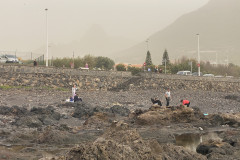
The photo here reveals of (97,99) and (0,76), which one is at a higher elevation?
(0,76)

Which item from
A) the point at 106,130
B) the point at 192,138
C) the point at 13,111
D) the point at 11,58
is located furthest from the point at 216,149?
the point at 11,58

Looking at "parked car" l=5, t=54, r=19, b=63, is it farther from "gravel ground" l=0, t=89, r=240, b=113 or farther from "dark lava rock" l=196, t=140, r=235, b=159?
"dark lava rock" l=196, t=140, r=235, b=159

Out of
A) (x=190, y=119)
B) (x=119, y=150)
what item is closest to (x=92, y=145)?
(x=119, y=150)

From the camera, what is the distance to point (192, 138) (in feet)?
53.3

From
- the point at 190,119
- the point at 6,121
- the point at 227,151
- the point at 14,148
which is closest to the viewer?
the point at 227,151

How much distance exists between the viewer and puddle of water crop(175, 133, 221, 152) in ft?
47.4

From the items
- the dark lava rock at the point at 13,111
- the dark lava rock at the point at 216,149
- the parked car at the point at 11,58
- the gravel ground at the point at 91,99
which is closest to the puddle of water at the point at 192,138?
the dark lava rock at the point at 216,149

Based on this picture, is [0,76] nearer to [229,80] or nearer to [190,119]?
[190,119]

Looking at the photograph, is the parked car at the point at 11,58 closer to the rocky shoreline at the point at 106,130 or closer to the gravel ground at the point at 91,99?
the gravel ground at the point at 91,99

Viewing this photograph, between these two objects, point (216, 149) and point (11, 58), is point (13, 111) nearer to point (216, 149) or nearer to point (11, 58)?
point (216, 149)

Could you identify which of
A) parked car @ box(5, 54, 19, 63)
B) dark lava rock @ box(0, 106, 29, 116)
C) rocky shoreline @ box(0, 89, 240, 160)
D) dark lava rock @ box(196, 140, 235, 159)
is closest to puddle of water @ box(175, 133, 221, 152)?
rocky shoreline @ box(0, 89, 240, 160)

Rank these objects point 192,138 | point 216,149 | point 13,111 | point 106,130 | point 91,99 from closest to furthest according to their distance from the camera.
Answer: point 216,149, point 106,130, point 192,138, point 13,111, point 91,99

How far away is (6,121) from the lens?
18000mm

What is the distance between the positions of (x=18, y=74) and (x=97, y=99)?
963cm
